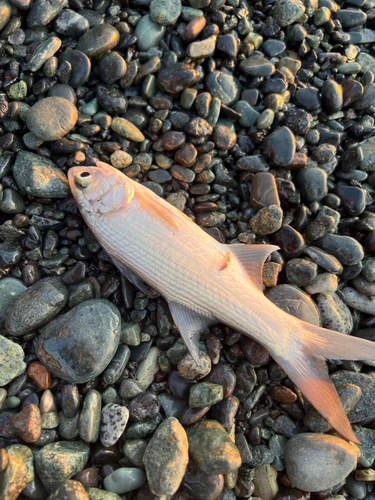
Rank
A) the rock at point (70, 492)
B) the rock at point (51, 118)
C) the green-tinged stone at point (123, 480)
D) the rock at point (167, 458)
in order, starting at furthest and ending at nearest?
the rock at point (51, 118) < the green-tinged stone at point (123, 480) < the rock at point (167, 458) < the rock at point (70, 492)

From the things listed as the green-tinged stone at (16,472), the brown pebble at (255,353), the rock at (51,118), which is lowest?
the green-tinged stone at (16,472)

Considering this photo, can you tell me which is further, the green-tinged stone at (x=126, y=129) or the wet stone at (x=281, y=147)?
the wet stone at (x=281, y=147)

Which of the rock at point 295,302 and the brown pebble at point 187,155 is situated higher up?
the brown pebble at point 187,155

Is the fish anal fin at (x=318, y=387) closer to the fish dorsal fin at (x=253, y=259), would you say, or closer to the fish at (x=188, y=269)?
the fish at (x=188, y=269)

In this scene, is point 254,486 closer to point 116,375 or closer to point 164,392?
point 164,392

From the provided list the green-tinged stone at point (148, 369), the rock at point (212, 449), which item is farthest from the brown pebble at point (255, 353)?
the green-tinged stone at point (148, 369)

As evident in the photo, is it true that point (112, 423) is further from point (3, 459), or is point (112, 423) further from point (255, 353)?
point (255, 353)

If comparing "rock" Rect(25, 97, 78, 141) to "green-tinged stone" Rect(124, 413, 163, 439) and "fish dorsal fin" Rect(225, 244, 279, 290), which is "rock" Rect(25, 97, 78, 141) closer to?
"fish dorsal fin" Rect(225, 244, 279, 290)
